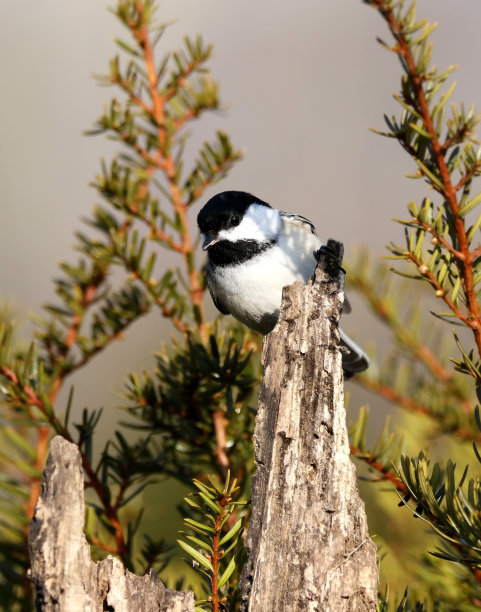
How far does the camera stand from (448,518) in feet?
3.35

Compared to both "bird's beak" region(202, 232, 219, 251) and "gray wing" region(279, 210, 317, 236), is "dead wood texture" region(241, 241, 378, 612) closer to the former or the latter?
"bird's beak" region(202, 232, 219, 251)

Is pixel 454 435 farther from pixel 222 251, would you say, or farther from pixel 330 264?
pixel 222 251

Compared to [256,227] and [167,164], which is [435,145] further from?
[256,227]

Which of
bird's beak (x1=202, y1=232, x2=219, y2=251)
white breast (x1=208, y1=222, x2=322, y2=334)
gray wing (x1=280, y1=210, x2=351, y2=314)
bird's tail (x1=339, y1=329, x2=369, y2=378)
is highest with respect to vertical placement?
gray wing (x1=280, y1=210, x2=351, y2=314)

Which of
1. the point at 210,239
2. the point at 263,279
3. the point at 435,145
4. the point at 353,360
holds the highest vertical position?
the point at 435,145

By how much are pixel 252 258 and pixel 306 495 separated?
1412 mm

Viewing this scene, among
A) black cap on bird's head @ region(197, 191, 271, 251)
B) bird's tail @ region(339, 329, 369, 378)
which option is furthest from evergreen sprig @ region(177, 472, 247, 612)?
black cap on bird's head @ region(197, 191, 271, 251)

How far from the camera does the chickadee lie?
2289 millimetres

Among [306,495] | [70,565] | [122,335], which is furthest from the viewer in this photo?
[122,335]

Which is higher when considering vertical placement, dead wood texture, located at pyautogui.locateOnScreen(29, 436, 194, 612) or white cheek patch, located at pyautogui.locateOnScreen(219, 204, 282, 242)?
white cheek patch, located at pyautogui.locateOnScreen(219, 204, 282, 242)

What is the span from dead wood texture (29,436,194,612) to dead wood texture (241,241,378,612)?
14 centimetres

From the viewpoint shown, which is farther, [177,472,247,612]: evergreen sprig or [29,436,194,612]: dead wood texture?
[177,472,247,612]: evergreen sprig

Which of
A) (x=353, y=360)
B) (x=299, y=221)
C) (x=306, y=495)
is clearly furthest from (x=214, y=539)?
(x=299, y=221)

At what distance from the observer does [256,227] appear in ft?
8.07
